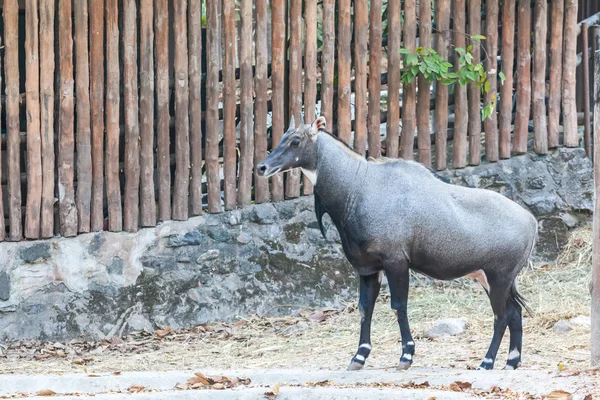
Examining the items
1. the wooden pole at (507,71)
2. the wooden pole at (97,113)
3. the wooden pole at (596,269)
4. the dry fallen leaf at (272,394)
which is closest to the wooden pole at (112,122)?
the wooden pole at (97,113)

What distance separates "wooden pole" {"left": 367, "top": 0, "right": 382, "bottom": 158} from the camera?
10.1 m

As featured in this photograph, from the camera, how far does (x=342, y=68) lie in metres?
10.1

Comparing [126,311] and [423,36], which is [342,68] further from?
[126,311]

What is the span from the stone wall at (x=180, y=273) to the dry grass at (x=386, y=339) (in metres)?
0.23

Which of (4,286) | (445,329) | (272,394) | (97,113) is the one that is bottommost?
(445,329)

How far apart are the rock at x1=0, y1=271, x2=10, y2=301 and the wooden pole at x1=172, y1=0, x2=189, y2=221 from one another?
151 centimetres

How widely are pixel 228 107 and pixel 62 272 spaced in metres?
2.03

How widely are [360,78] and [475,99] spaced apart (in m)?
1.16

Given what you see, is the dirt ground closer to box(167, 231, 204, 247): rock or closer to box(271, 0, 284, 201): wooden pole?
box(167, 231, 204, 247): rock

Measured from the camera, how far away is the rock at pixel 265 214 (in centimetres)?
991

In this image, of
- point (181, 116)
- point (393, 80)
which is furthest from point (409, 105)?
point (181, 116)

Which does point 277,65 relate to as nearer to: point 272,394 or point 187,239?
point 187,239

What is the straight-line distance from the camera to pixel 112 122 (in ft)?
31.1

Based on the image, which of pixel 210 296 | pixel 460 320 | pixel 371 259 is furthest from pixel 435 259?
pixel 210 296
